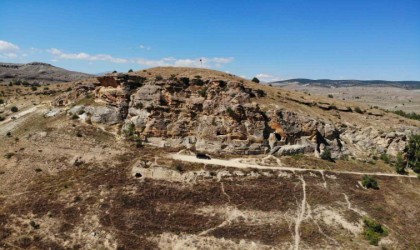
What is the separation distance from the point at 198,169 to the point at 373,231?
27.7 metres

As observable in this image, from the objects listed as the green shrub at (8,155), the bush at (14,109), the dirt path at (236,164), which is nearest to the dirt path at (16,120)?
the bush at (14,109)

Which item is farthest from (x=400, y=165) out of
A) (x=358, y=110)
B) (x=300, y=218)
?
(x=300, y=218)

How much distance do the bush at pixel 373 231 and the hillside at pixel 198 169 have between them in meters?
0.14

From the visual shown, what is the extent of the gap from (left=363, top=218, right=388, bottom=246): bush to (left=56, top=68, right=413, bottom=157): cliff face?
2207 cm

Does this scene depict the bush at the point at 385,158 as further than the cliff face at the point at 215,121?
Yes

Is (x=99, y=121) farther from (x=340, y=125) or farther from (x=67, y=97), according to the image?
(x=340, y=125)

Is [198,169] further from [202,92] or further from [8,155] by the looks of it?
[8,155]

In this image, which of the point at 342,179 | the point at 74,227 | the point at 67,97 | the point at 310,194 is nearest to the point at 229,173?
the point at 310,194

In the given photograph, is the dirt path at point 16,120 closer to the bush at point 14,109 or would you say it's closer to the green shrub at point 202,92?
the bush at point 14,109

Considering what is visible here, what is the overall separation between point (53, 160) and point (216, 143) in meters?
29.4

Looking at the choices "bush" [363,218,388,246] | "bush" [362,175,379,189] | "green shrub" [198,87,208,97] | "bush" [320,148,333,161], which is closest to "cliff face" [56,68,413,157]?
"green shrub" [198,87,208,97]

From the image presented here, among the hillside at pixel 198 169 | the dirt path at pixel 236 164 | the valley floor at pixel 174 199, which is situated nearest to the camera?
the valley floor at pixel 174 199

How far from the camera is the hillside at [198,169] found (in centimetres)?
4553

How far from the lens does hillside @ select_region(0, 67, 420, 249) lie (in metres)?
45.5
